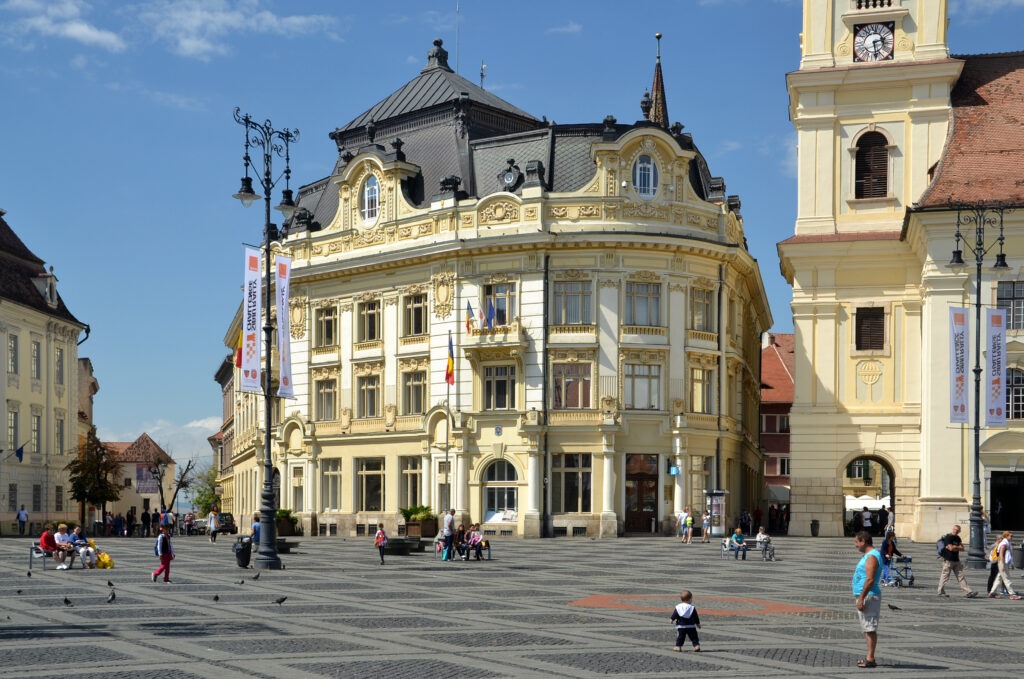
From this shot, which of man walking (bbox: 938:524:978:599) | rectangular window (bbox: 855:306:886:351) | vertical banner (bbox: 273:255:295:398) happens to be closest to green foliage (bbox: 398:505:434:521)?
vertical banner (bbox: 273:255:295:398)

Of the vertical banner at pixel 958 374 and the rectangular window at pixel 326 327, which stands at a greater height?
the rectangular window at pixel 326 327

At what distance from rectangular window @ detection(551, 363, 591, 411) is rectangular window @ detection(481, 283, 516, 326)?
294 cm

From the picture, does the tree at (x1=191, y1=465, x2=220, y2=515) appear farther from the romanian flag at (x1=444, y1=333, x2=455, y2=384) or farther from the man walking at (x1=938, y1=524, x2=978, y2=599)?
the man walking at (x1=938, y1=524, x2=978, y2=599)

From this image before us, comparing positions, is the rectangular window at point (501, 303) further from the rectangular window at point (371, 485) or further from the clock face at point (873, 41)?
the clock face at point (873, 41)

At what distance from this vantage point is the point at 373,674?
1711 cm

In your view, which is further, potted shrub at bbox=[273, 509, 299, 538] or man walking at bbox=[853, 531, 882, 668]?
potted shrub at bbox=[273, 509, 299, 538]

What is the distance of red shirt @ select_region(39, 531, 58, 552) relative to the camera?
1439 inches

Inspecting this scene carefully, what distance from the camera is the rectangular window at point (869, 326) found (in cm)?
5788

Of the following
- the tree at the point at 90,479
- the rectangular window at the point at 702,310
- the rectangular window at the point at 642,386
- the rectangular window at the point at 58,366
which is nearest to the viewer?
the rectangular window at the point at 642,386

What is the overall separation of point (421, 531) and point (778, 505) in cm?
4034

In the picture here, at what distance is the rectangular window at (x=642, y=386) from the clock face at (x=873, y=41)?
1534 centimetres

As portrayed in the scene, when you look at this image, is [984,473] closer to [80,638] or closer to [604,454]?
[604,454]

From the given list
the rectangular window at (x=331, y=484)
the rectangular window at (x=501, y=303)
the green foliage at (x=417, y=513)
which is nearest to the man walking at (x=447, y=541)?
the green foliage at (x=417, y=513)

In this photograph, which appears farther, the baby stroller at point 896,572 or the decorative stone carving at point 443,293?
the decorative stone carving at point 443,293
